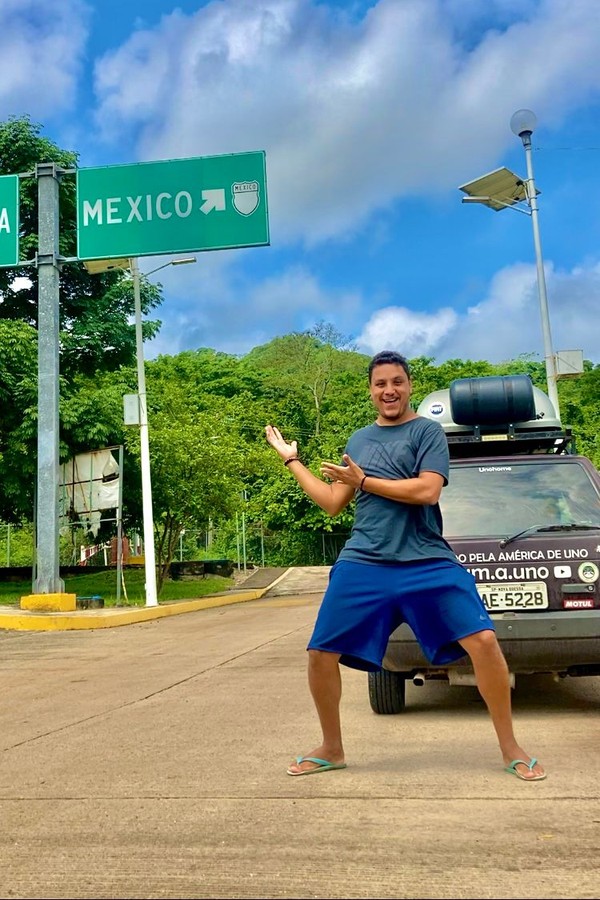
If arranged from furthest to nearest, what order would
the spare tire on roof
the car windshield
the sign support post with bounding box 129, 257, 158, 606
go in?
the sign support post with bounding box 129, 257, 158, 606 → the spare tire on roof → the car windshield

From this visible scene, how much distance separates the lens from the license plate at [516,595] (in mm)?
5109

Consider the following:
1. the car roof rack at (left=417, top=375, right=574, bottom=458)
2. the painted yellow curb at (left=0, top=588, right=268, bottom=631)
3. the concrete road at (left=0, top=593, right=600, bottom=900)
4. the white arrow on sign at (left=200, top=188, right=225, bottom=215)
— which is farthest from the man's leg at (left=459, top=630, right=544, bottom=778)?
the white arrow on sign at (left=200, top=188, right=225, bottom=215)

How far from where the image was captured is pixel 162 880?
2801mm

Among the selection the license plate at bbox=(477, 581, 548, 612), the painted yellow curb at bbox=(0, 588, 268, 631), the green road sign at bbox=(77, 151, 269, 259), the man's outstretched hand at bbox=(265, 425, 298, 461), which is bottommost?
the painted yellow curb at bbox=(0, 588, 268, 631)

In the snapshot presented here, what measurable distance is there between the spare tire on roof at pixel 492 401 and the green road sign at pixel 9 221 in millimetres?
10671

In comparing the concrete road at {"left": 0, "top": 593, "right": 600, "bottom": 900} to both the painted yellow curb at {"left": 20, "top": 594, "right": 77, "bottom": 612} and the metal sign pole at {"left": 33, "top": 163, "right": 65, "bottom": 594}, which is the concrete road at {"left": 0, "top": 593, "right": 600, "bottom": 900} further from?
the metal sign pole at {"left": 33, "top": 163, "right": 65, "bottom": 594}

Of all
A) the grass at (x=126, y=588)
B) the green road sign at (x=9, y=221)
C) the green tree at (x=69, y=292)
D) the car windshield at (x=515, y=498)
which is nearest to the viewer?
the car windshield at (x=515, y=498)

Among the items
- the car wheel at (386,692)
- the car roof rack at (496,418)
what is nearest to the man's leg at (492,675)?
the car wheel at (386,692)

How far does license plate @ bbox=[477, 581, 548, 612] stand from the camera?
5.11 metres

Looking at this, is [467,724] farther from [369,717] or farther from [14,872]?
[14,872]

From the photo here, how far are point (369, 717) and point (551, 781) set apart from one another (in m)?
1.92

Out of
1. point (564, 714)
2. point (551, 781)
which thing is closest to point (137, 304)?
point (564, 714)

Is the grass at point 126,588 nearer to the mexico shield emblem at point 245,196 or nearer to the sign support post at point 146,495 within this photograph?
the sign support post at point 146,495

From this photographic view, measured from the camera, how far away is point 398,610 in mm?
3857
